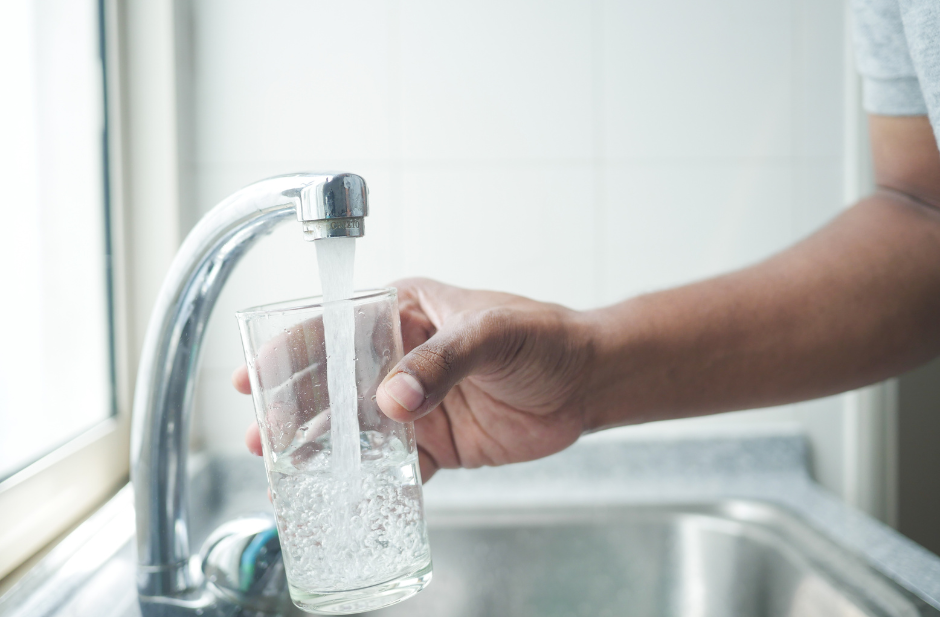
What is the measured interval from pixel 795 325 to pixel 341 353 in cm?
47

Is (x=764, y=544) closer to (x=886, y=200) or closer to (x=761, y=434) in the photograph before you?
(x=761, y=434)

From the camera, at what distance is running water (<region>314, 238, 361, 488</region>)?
0.35 meters

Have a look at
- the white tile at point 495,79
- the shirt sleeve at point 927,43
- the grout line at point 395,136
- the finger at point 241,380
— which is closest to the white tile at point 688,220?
the white tile at point 495,79

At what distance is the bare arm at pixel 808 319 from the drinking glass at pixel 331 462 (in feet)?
0.94

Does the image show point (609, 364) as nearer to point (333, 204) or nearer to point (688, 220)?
point (333, 204)

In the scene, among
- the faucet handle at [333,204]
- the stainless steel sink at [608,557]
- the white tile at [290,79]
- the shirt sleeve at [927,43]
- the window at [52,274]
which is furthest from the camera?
the white tile at [290,79]

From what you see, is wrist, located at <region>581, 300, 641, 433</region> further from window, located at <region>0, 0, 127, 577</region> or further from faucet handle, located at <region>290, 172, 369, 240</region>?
window, located at <region>0, 0, 127, 577</region>

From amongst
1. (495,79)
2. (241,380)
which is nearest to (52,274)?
(241,380)

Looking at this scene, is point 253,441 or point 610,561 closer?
point 253,441

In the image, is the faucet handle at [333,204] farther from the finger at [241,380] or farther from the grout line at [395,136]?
the grout line at [395,136]

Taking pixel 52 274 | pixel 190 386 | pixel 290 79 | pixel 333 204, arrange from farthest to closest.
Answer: pixel 290 79 → pixel 52 274 → pixel 190 386 → pixel 333 204

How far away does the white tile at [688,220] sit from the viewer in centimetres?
109

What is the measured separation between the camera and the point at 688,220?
3.60 feet

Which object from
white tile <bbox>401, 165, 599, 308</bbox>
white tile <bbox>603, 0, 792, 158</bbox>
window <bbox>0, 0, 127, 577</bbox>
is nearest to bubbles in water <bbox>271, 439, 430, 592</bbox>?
window <bbox>0, 0, 127, 577</bbox>
